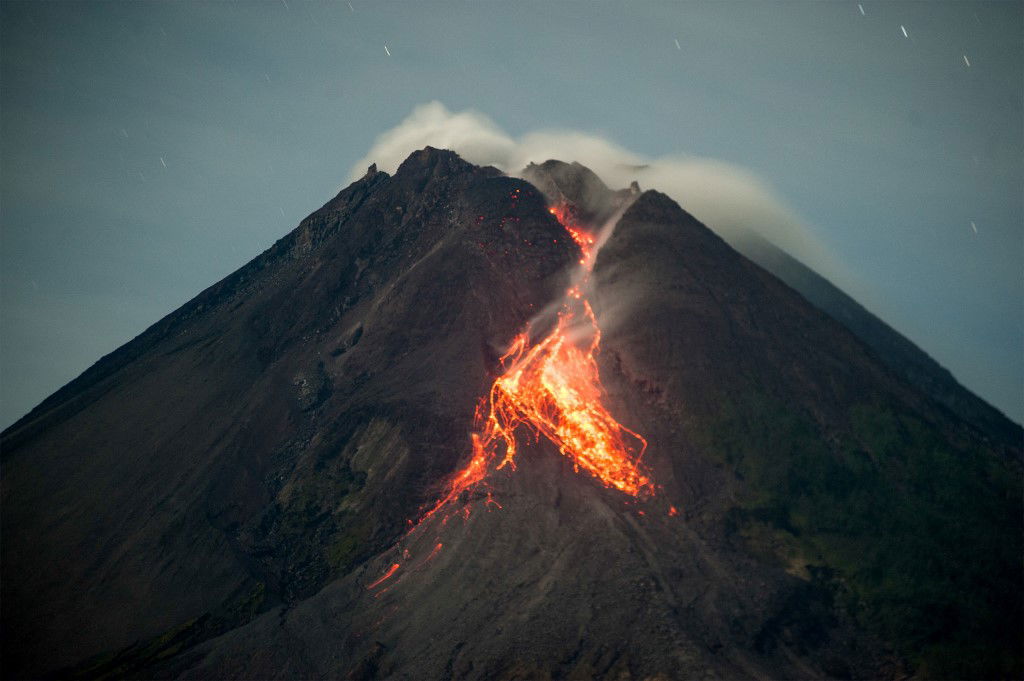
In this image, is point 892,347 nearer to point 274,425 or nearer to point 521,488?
point 521,488

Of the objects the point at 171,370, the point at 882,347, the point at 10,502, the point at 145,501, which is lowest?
the point at 10,502

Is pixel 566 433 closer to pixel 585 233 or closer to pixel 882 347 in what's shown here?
pixel 585 233

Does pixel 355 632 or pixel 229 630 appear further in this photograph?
pixel 229 630

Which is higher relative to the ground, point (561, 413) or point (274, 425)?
point (561, 413)

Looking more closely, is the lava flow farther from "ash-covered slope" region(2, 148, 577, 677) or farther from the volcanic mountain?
"ash-covered slope" region(2, 148, 577, 677)

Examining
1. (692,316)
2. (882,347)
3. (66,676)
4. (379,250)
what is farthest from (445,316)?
(882,347)

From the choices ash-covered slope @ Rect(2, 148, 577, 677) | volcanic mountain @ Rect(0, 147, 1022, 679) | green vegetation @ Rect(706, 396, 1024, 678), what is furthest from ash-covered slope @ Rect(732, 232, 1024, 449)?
ash-covered slope @ Rect(2, 148, 577, 677)

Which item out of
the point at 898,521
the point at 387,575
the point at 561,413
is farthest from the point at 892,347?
the point at 387,575
